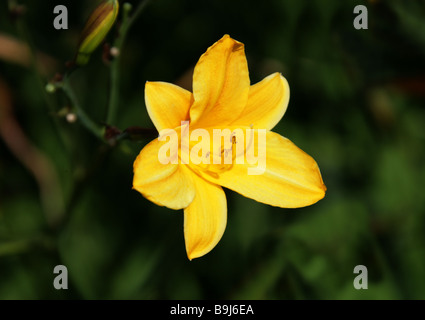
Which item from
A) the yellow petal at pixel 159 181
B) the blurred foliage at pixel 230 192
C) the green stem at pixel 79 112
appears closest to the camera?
the yellow petal at pixel 159 181

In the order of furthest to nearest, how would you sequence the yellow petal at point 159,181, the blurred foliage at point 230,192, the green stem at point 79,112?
the blurred foliage at point 230,192, the green stem at point 79,112, the yellow petal at point 159,181

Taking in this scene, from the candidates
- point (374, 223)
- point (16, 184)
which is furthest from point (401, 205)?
point (16, 184)

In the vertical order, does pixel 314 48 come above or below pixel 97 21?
above

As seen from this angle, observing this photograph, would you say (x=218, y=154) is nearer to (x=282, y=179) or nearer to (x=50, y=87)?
(x=282, y=179)

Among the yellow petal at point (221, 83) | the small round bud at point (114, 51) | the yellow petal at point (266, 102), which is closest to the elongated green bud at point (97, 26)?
the small round bud at point (114, 51)

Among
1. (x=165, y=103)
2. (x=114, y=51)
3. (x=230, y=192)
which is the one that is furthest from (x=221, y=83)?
(x=230, y=192)

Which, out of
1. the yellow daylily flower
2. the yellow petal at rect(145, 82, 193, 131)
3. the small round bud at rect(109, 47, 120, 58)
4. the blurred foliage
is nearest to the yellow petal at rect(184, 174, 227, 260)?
the yellow daylily flower

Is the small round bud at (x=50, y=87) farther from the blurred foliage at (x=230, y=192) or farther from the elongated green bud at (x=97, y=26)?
the blurred foliage at (x=230, y=192)
